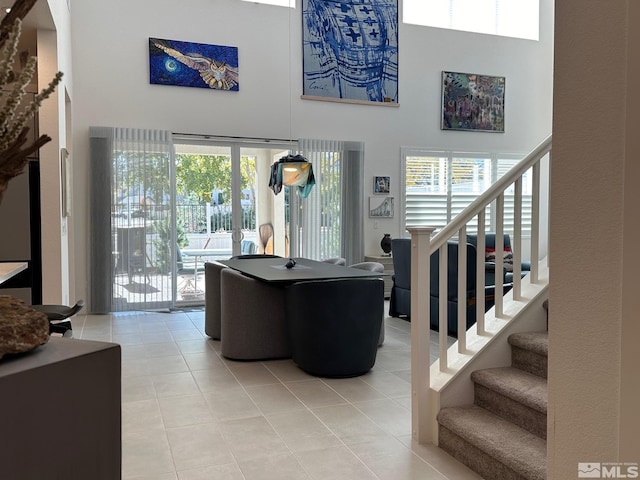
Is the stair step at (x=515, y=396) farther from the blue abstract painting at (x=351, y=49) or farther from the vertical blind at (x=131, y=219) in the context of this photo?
the blue abstract painting at (x=351, y=49)

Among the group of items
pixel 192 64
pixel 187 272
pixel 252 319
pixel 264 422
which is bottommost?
pixel 264 422

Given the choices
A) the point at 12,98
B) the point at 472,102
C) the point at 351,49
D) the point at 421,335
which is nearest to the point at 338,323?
the point at 421,335

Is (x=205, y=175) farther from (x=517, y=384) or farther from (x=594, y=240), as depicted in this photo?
(x=594, y=240)

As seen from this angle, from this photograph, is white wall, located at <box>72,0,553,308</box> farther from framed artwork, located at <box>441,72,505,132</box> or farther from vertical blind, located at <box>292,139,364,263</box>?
vertical blind, located at <box>292,139,364,263</box>

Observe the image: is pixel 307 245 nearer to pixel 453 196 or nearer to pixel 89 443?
pixel 453 196

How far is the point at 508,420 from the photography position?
2.85m

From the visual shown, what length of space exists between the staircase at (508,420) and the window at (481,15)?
7.15 m

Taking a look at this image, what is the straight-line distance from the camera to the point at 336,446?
3.09 m

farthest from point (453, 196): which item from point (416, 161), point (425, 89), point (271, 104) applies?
point (271, 104)

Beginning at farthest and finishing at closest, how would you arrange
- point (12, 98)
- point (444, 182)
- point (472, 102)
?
Result: point (472, 102) < point (444, 182) < point (12, 98)

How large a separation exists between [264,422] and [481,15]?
8.22 metres

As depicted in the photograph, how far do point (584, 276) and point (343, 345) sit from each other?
2906mm

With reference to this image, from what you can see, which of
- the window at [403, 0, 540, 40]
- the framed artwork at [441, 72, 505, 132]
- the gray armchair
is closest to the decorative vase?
the framed artwork at [441, 72, 505, 132]

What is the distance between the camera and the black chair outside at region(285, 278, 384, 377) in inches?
169
